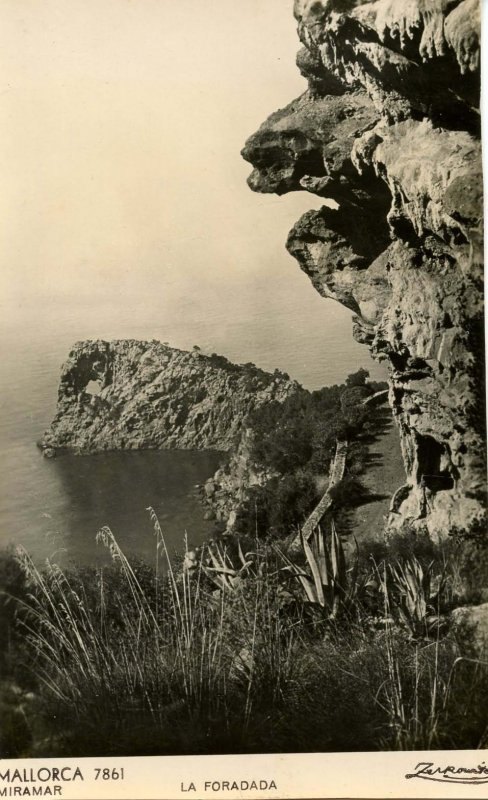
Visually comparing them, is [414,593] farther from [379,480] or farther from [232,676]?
[232,676]

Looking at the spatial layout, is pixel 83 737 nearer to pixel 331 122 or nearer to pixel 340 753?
pixel 340 753

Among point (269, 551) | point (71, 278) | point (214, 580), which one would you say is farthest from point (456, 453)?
point (71, 278)

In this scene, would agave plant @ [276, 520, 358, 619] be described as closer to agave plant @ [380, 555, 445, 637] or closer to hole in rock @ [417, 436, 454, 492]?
agave plant @ [380, 555, 445, 637]

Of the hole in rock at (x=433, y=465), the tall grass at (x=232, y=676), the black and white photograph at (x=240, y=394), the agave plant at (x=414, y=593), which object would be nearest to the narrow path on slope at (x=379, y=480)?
the black and white photograph at (x=240, y=394)
